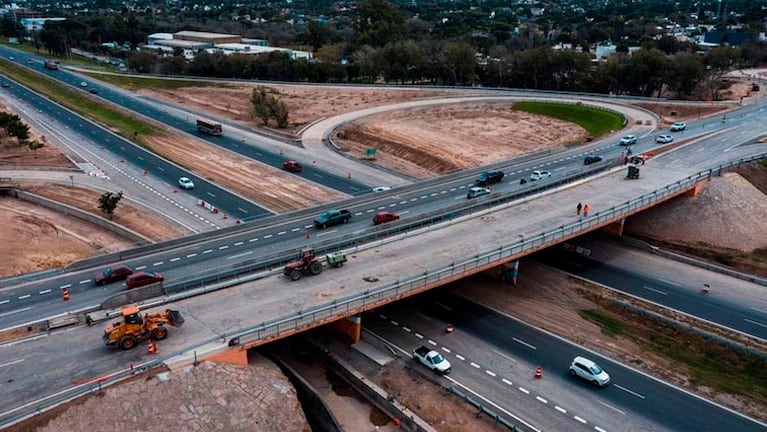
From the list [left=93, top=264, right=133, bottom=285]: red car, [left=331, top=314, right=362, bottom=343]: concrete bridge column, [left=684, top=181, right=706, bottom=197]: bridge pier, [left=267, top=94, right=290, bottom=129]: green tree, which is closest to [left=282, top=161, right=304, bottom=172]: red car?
[left=267, top=94, right=290, bottom=129]: green tree

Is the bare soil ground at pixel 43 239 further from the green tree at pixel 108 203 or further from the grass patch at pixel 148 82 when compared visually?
the grass patch at pixel 148 82

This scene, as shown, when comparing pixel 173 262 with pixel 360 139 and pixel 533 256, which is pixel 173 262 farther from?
pixel 360 139

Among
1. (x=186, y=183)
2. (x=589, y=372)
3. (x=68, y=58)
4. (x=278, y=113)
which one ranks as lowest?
(x=589, y=372)

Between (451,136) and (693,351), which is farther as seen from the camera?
(451,136)

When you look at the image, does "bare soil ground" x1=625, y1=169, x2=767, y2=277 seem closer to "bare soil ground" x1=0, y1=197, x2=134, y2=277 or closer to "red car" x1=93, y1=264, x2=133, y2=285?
"red car" x1=93, y1=264, x2=133, y2=285

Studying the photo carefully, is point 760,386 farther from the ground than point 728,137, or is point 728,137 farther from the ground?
point 728,137

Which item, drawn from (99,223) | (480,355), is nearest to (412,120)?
(99,223)

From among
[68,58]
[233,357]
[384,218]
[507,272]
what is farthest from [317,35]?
[233,357]

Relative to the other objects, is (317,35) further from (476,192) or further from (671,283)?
(671,283)
